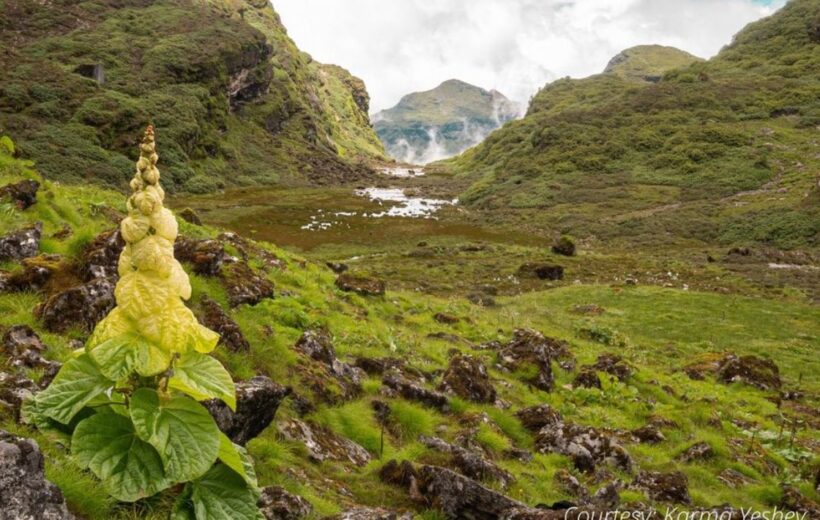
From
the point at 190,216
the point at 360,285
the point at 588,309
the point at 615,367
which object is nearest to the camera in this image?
the point at 615,367

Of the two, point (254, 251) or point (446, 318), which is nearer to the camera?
point (254, 251)

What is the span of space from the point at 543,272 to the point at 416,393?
35671 millimetres

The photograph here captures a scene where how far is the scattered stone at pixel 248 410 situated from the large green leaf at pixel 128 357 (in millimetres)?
3010

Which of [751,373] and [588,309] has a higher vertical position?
[588,309]

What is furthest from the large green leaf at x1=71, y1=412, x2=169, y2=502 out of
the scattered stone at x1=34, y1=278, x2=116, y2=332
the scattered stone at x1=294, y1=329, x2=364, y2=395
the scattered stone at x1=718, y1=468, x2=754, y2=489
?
the scattered stone at x1=718, y1=468, x2=754, y2=489

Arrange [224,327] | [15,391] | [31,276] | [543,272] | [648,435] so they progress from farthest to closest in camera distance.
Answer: [543,272], [648,435], [224,327], [31,276], [15,391]

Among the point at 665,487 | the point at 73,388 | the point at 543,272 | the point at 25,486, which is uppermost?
the point at 543,272

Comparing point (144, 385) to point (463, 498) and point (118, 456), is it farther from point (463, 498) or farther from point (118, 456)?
point (463, 498)

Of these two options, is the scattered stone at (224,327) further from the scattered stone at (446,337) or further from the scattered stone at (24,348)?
the scattered stone at (446,337)

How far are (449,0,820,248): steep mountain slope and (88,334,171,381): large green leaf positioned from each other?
72.1 meters

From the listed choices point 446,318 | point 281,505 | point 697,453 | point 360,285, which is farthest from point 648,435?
point 360,285

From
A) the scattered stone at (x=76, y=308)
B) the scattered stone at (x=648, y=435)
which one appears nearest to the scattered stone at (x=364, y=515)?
the scattered stone at (x=76, y=308)

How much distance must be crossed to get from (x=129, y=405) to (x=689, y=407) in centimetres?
1741

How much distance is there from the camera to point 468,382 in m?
13.8
